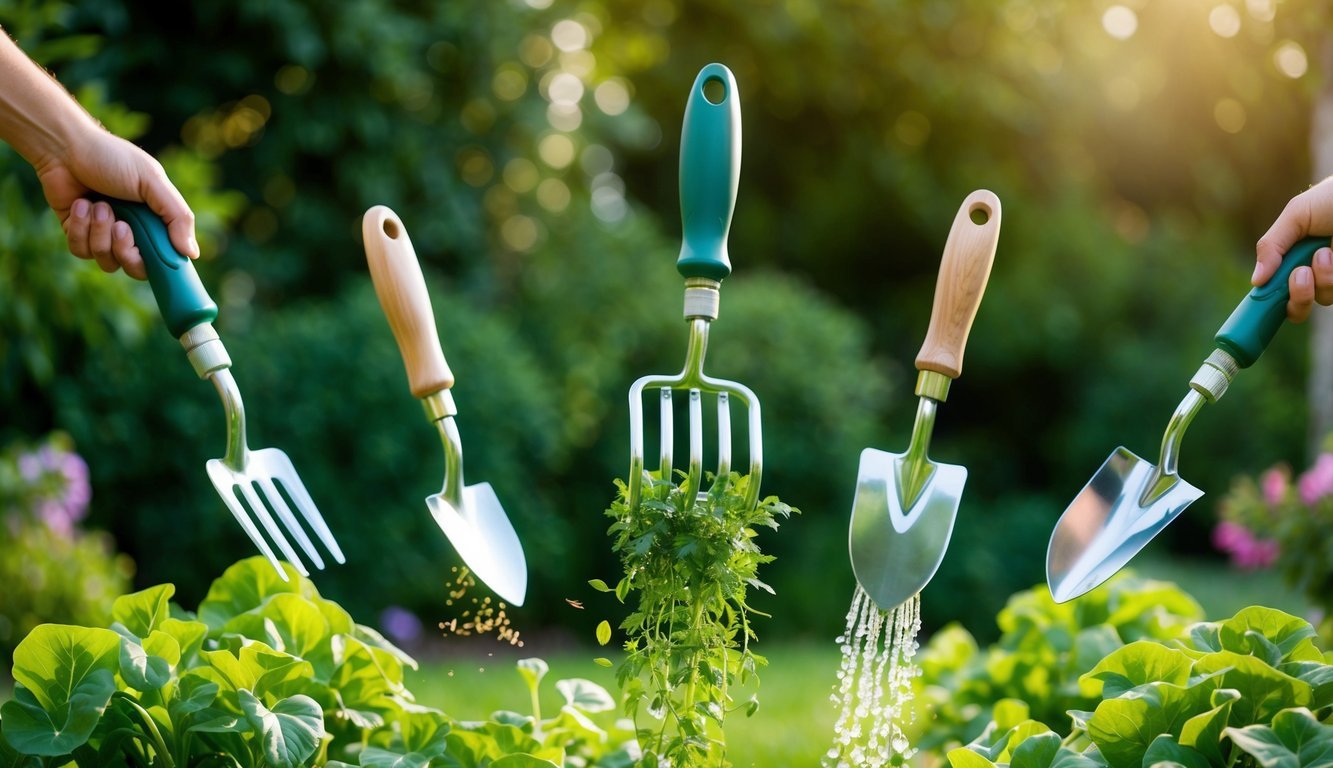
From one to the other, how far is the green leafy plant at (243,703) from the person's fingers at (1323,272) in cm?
109

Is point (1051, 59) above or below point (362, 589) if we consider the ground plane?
above

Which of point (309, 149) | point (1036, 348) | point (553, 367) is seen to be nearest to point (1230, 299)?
point (1036, 348)

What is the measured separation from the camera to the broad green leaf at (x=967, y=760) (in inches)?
51.4

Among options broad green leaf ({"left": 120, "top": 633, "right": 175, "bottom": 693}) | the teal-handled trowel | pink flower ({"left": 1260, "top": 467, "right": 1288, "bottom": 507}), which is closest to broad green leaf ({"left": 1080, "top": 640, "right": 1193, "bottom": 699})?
the teal-handled trowel

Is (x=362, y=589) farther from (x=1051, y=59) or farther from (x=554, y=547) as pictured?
(x=1051, y=59)

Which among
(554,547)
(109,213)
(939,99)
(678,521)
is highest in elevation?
(939,99)

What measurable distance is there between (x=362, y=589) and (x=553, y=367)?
1.40 metres

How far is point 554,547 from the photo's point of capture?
15.1 feet

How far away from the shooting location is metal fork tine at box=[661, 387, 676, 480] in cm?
138

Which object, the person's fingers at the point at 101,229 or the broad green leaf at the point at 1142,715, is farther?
the person's fingers at the point at 101,229

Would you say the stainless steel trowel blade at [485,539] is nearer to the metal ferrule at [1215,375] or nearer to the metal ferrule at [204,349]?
the metal ferrule at [204,349]

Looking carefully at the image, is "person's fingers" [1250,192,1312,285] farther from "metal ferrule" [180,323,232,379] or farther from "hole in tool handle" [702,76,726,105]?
"metal ferrule" [180,323,232,379]

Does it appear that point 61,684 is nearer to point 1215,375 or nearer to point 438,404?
point 438,404

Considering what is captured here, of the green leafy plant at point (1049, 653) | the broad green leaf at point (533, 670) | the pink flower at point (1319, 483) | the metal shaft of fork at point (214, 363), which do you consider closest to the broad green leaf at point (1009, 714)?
the green leafy plant at point (1049, 653)
